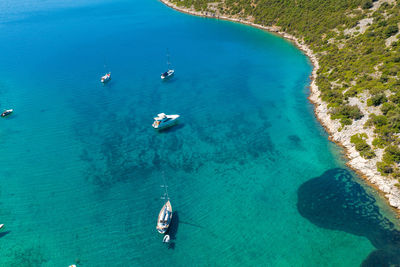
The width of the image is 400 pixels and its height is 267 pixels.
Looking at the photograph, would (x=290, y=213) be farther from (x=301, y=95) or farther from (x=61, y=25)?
(x=61, y=25)

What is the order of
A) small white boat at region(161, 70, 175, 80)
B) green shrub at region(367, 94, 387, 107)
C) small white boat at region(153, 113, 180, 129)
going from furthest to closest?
1. small white boat at region(161, 70, 175, 80)
2. small white boat at region(153, 113, 180, 129)
3. green shrub at region(367, 94, 387, 107)

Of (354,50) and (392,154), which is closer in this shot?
(392,154)

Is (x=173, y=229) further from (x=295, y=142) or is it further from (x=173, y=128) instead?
(x=295, y=142)

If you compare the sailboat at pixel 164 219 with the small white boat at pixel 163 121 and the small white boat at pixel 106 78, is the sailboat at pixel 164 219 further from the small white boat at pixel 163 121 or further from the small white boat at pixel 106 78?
the small white boat at pixel 106 78

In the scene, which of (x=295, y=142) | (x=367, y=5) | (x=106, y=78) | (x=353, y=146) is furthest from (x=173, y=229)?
(x=367, y=5)

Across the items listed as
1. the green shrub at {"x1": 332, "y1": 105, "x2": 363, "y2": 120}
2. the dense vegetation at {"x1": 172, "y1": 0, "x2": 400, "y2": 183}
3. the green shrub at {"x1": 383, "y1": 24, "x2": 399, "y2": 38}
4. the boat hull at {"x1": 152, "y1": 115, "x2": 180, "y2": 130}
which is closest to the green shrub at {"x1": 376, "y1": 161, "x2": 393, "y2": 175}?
the dense vegetation at {"x1": 172, "y1": 0, "x2": 400, "y2": 183}

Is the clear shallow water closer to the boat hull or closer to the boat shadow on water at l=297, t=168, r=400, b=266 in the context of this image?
the boat shadow on water at l=297, t=168, r=400, b=266
